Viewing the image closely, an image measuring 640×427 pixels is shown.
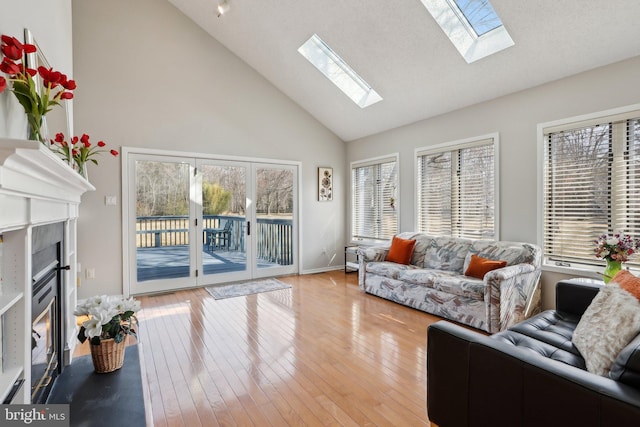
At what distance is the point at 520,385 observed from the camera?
4.26ft

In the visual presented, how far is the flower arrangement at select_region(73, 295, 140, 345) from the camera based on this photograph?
192 centimetres

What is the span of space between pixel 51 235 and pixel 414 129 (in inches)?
180

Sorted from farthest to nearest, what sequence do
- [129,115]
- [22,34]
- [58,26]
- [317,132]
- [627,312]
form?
[317,132], [129,115], [58,26], [22,34], [627,312]

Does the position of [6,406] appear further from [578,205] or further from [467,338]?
[578,205]

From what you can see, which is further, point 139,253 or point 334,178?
point 334,178

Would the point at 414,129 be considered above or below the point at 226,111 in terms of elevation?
below

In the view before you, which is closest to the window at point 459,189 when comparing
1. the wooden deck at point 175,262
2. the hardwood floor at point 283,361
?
the hardwood floor at point 283,361

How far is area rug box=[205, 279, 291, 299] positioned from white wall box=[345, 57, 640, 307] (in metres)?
3.16

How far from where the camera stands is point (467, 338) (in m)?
1.51

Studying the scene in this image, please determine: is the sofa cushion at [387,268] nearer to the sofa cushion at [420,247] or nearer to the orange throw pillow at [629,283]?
the sofa cushion at [420,247]

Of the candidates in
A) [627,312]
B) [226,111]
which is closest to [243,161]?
[226,111]

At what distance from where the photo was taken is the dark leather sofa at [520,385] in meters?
1.10

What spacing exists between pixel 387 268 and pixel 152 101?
398cm

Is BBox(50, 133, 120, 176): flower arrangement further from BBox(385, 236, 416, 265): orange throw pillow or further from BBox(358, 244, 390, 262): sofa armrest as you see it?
BBox(385, 236, 416, 265): orange throw pillow
